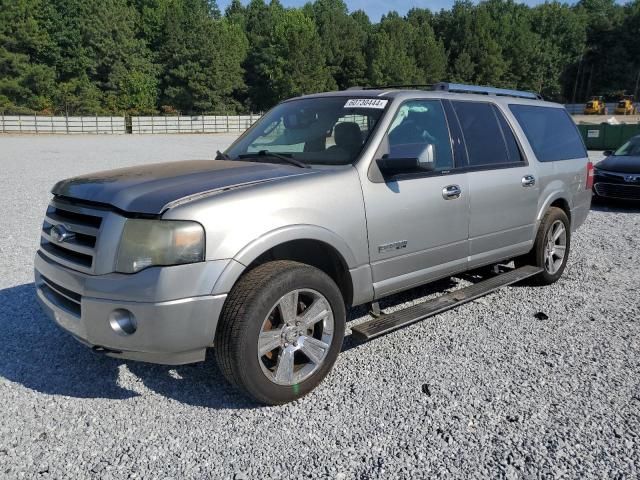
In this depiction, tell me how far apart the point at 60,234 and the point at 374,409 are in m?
2.12

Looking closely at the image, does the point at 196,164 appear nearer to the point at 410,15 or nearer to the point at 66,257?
the point at 66,257

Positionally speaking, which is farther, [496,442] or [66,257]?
[66,257]

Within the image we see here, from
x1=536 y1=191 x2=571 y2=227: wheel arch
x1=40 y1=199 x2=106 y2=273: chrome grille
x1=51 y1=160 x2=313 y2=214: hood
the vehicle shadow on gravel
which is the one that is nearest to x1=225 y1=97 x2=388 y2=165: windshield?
x1=51 y1=160 x2=313 y2=214: hood

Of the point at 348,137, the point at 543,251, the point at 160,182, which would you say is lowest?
the point at 543,251

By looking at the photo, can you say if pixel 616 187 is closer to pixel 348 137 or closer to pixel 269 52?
pixel 348 137

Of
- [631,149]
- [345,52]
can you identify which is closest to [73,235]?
[631,149]

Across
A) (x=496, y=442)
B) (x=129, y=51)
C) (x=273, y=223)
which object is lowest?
(x=496, y=442)

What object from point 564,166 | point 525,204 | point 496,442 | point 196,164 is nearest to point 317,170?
point 196,164

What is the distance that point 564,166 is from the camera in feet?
18.8

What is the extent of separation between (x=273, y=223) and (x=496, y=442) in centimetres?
168

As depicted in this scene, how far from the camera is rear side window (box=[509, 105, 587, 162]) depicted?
5.40 m

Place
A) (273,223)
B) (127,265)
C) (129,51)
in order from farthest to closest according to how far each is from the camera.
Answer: (129,51)
(273,223)
(127,265)

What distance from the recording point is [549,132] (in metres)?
5.78

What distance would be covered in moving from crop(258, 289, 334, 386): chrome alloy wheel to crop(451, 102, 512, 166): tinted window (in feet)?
6.48
